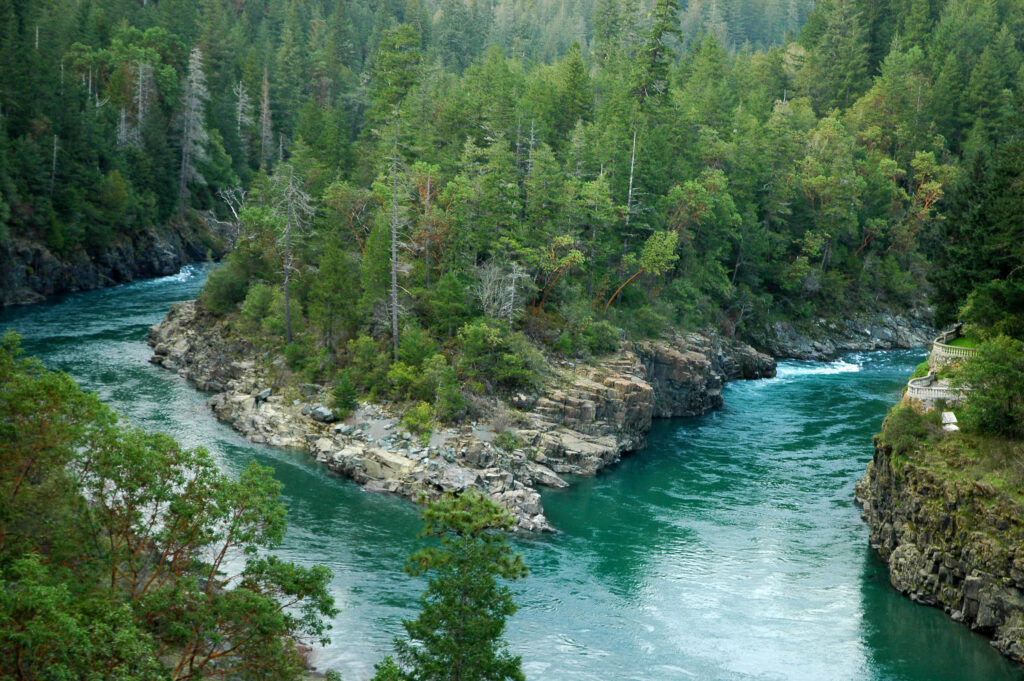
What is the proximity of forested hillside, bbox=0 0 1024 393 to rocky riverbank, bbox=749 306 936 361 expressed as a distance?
69.8 inches

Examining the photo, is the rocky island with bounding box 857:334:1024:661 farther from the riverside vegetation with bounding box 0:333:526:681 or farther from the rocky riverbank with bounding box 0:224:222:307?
the rocky riverbank with bounding box 0:224:222:307

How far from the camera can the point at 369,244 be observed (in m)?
61.8

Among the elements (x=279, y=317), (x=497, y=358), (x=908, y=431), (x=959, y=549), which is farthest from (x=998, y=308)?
(x=279, y=317)

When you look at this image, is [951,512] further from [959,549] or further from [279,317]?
[279,317]

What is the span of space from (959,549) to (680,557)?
1216 cm

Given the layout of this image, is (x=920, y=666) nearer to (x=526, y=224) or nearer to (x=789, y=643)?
(x=789, y=643)

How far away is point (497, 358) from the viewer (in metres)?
59.3

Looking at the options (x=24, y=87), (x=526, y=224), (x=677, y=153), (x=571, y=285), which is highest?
(x=24, y=87)

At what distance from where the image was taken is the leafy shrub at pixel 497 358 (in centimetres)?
5831

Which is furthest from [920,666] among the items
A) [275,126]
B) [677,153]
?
→ [275,126]

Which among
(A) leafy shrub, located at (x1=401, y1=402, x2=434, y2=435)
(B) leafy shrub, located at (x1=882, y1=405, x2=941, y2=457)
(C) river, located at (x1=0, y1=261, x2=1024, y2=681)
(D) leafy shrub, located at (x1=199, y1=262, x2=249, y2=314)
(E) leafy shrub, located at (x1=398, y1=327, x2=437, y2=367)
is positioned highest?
(D) leafy shrub, located at (x1=199, y1=262, x2=249, y2=314)

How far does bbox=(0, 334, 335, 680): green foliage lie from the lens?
22.0 m

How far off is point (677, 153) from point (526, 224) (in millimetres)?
22649

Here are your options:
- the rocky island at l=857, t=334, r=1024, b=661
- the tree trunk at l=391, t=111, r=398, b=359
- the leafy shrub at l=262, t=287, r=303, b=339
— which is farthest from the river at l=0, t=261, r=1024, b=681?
the tree trunk at l=391, t=111, r=398, b=359
